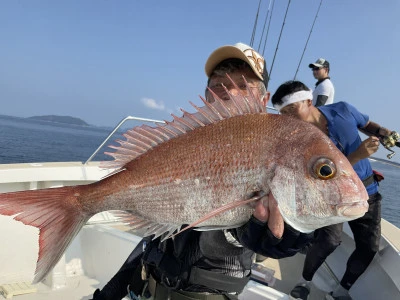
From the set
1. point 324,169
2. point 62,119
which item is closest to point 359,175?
point 324,169

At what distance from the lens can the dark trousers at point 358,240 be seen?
3.45 m

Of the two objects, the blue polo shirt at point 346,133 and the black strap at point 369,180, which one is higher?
the blue polo shirt at point 346,133

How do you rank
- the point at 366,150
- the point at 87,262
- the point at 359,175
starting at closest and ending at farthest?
the point at 366,150
the point at 359,175
the point at 87,262

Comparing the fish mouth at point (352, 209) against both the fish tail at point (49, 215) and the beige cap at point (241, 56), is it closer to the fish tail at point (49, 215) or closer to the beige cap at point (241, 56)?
the beige cap at point (241, 56)

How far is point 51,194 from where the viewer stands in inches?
58.1

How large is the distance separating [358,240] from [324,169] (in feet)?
9.42

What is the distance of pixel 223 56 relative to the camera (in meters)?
2.00

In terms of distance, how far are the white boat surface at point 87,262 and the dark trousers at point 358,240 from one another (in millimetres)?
168

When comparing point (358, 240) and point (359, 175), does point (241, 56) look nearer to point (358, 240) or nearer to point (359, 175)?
point (359, 175)

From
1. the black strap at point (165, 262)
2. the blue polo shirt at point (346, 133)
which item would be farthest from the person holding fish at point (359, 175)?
the black strap at point (165, 262)

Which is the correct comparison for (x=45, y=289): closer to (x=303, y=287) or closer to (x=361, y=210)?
(x=303, y=287)

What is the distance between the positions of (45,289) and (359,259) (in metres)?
3.60

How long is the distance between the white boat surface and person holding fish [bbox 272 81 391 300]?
224 mm

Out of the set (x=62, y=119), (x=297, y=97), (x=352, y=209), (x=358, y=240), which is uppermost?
(x=62, y=119)
